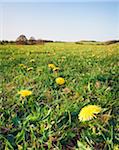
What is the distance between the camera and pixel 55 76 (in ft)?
3.51

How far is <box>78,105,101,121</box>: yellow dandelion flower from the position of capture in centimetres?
70

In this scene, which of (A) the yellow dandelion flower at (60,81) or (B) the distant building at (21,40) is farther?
(B) the distant building at (21,40)

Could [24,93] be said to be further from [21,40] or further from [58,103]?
[21,40]

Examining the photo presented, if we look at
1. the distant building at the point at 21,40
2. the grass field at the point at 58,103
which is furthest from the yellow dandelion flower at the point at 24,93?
the distant building at the point at 21,40

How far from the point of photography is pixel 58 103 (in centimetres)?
82

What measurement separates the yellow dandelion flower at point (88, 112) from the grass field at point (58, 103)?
1cm

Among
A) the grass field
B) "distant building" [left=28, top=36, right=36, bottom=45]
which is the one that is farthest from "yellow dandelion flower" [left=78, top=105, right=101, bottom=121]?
"distant building" [left=28, top=36, right=36, bottom=45]

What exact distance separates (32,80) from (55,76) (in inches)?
3.5

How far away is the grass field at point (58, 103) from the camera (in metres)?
0.66

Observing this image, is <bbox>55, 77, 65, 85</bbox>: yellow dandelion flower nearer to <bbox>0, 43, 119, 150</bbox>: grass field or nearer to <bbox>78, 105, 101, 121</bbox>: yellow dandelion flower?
<bbox>0, 43, 119, 150</bbox>: grass field

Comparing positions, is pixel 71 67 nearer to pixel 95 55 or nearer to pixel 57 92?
pixel 95 55

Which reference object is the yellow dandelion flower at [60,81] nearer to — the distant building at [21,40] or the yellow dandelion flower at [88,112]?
the yellow dandelion flower at [88,112]

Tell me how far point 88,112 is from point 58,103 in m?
0.13

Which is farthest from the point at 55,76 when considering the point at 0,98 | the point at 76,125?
the point at 76,125
